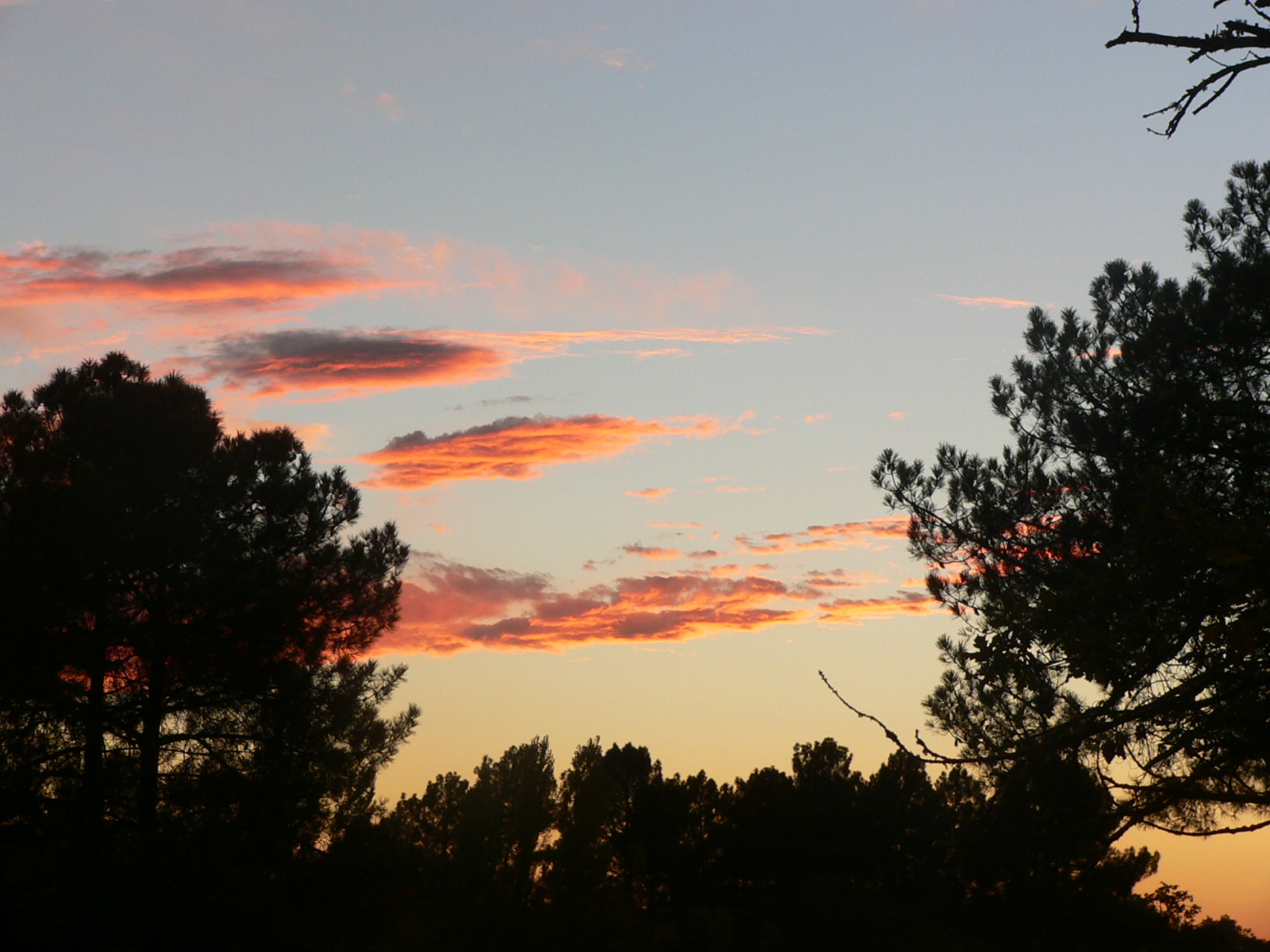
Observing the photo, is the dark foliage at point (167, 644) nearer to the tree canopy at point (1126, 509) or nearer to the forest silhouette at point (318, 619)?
the forest silhouette at point (318, 619)

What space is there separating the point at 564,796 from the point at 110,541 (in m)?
29.1

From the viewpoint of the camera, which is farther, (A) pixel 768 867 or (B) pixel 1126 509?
(A) pixel 768 867

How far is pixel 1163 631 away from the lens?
22.4 ft

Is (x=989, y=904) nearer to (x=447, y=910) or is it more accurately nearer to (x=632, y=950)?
(x=632, y=950)

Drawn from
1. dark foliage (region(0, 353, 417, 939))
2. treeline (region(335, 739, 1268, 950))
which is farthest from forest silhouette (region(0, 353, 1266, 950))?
treeline (region(335, 739, 1268, 950))

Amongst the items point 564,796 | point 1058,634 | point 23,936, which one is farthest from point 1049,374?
point 564,796

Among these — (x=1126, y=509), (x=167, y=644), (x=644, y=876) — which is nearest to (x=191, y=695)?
(x=167, y=644)

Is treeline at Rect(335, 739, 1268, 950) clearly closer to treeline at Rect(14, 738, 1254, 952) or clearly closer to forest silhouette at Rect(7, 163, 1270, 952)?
treeline at Rect(14, 738, 1254, 952)

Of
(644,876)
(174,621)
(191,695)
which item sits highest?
(174,621)

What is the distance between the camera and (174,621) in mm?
19656

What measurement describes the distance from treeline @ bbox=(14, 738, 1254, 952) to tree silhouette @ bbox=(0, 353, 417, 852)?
97 centimetres

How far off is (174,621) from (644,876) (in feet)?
116

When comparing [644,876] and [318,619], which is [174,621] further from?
[644,876]

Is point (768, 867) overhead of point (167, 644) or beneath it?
beneath
